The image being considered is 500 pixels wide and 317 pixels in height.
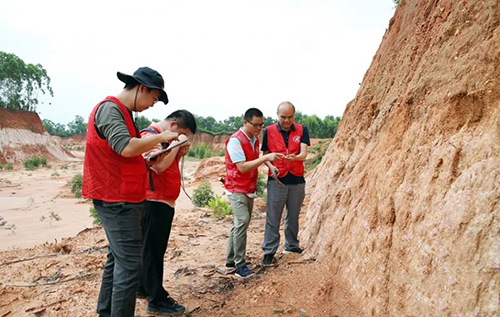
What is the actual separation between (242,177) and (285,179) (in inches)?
22.5

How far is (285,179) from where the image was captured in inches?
163

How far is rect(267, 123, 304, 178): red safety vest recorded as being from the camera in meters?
4.11

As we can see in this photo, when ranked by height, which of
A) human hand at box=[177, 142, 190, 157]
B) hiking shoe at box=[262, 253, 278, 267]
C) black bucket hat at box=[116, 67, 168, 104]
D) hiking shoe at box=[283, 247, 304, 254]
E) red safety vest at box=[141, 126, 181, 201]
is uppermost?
black bucket hat at box=[116, 67, 168, 104]

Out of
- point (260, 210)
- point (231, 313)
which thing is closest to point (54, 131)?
point (260, 210)

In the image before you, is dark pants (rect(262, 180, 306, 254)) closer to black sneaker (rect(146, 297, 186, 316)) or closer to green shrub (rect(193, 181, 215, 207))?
black sneaker (rect(146, 297, 186, 316))

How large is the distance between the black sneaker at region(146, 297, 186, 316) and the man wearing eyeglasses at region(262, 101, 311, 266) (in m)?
1.15

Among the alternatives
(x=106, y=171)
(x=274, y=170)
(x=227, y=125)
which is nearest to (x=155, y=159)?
(x=106, y=171)

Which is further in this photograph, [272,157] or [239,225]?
[239,225]

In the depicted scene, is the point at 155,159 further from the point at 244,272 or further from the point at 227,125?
the point at 227,125

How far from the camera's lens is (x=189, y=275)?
4227 millimetres

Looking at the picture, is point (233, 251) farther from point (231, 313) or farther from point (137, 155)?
point (137, 155)

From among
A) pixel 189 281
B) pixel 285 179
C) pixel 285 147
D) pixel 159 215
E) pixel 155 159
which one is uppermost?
pixel 285 147

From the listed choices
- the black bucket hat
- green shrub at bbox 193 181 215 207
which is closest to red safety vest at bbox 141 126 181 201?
the black bucket hat

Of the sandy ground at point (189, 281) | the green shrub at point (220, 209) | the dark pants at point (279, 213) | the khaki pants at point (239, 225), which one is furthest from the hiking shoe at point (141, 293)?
the green shrub at point (220, 209)
